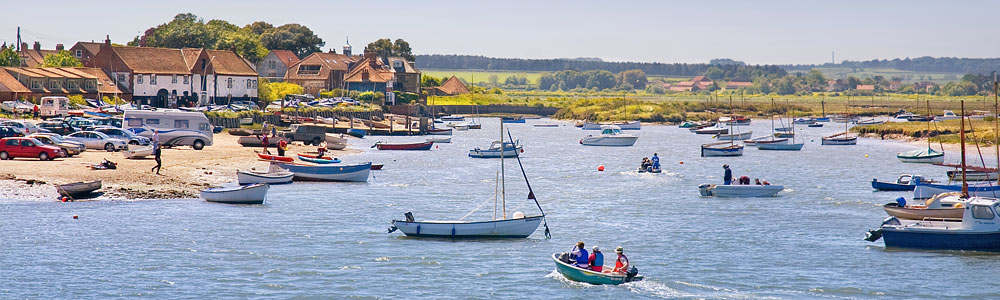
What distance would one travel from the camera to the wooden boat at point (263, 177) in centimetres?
5769

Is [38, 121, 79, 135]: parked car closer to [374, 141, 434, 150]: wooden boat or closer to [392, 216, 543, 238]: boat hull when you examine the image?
[374, 141, 434, 150]: wooden boat

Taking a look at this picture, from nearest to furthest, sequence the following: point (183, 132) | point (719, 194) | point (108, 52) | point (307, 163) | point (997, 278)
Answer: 1. point (997, 278)
2. point (719, 194)
3. point (307, 163)
4. point (183, 132)
5. point (108, 52)

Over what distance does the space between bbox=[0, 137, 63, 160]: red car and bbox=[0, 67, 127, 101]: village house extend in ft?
152

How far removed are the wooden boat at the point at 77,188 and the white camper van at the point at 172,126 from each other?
930 inches

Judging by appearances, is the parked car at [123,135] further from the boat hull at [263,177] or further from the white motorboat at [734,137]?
the white motorboat at [734,137]

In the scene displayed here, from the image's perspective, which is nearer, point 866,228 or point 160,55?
point 866,228

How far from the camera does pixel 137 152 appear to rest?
65.4 m

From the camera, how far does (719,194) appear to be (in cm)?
6012

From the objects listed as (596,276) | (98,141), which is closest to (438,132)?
(98,141)

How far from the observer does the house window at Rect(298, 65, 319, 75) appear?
565 feet

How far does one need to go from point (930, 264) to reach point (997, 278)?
2815 mm

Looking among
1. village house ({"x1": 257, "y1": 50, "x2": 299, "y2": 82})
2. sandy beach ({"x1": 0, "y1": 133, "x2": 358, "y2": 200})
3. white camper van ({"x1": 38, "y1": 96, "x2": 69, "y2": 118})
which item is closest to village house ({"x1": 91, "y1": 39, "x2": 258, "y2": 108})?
white camper van ({"x1": 38, "y1": 96, "x2": 69, "y2": 118})

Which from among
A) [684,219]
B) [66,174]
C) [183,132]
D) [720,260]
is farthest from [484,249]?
[183,132]

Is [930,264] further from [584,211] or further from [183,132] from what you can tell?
[183,132]
